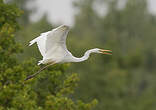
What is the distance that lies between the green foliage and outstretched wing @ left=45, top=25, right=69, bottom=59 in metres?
0.52

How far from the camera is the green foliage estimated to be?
11266 millimetres

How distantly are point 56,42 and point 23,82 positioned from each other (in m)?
1.22

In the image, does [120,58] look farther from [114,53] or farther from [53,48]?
[53,48]

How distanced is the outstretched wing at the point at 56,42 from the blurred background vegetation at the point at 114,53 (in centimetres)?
94

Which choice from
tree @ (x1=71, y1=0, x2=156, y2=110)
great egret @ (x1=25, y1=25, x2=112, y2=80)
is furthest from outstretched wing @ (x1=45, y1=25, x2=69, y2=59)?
tree @ (x1=71, y1=0, x2=156, y2=110)

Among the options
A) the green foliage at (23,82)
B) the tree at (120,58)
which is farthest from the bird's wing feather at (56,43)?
the tree at (120,58)

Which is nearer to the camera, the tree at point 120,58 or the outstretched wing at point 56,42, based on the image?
the outstretched wing at point 56,42

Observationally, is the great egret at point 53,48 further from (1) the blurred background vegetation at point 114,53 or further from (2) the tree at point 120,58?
(2) the tree at point 120,58

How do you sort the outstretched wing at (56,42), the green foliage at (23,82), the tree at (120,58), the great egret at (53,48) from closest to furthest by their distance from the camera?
the outstretched wing at (56,42)
the great egret at (53,48)
the green foliage at (23,82)
the tree at (120,58)

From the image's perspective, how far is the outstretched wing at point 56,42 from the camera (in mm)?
10530

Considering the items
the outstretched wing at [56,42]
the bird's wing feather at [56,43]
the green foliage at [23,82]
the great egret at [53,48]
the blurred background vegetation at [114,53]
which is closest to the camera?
the outstretched wing at [56,42]

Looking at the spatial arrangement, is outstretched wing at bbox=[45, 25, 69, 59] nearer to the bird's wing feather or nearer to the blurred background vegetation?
the bird's wing feather

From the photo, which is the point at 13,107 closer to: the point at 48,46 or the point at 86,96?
the point at 48,46

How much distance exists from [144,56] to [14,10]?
33728 millimetres
